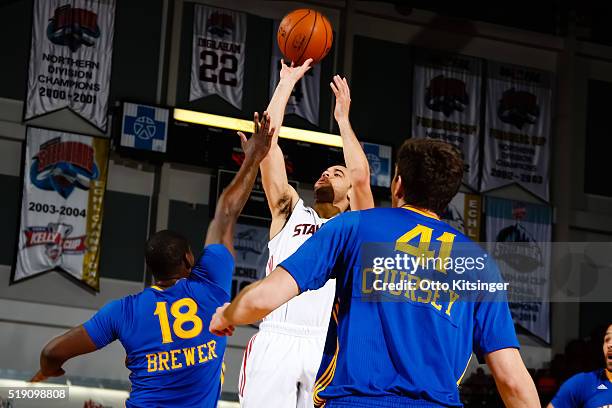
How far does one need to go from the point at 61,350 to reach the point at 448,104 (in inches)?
545

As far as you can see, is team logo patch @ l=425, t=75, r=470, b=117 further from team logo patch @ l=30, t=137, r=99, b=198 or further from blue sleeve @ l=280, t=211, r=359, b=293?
blue sleeve @ l=280, t=211, r=359, b=293

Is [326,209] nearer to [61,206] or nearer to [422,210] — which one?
[422,210]

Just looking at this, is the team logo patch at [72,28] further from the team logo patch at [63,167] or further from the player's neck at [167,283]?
the player's neck at [167,283]

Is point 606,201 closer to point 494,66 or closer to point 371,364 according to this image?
point 494,66

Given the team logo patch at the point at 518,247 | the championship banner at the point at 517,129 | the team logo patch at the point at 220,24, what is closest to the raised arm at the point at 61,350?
the team logo patch at the point at 220,24

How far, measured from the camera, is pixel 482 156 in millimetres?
17172

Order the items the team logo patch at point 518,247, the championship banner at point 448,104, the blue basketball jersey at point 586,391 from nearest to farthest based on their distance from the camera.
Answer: the blue basketball jersey at point 586,391
the team logo patch at point 518,247
the championship banner at point 448,104

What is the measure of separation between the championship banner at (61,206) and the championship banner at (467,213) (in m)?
6.44

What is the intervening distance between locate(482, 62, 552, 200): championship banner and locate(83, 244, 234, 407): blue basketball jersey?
13258mm

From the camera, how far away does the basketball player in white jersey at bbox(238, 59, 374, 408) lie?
512 centimetres

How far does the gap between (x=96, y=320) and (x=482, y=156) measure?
45.1ft

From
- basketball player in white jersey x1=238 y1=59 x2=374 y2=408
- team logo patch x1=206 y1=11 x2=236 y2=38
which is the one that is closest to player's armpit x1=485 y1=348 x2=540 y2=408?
basketball player in white jersey x1=238 y1=59 x2=374 y2=408

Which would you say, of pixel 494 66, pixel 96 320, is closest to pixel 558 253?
pixel 494 66

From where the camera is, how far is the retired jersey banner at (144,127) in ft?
47.9
